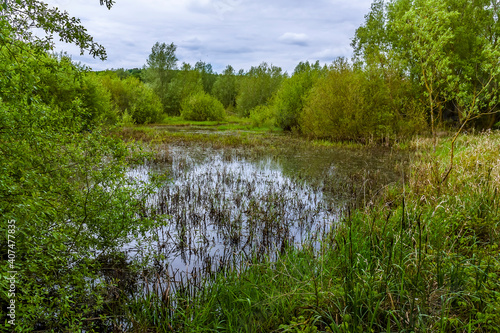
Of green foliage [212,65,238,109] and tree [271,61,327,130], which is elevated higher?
green foliage [212,65,238,109]

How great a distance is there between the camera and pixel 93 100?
78.6 ft

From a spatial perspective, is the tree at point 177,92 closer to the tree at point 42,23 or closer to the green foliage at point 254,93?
the green foliage at point 254,93

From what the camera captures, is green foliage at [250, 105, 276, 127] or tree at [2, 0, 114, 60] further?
green foliage at [250, 105, 276, 127]

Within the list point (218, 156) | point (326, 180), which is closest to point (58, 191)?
point (326, 180)

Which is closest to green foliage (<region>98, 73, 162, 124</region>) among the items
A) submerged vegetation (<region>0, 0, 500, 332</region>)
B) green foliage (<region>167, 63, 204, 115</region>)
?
green foliage (<region>167, 63, 204, 115</region>)

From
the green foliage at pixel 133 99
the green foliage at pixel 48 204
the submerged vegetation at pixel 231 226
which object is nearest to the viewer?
the green foliage at pixel 48 204

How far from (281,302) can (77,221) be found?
2.80 m

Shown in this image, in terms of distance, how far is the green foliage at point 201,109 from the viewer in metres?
47.1

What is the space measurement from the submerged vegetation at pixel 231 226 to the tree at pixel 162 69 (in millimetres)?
40171

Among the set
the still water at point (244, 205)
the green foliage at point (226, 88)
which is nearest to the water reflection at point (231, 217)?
the still water at point (244, 205)

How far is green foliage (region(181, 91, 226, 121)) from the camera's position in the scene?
47062mm

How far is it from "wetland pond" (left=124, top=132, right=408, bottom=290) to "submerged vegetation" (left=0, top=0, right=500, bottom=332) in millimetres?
59

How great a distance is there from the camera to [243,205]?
8172 millimetres

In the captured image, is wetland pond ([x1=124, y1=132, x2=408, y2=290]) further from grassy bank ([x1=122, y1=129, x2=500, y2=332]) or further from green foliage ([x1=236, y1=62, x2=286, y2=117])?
green foliage ([x1=236, y1=62, x2=286, y2=117])
